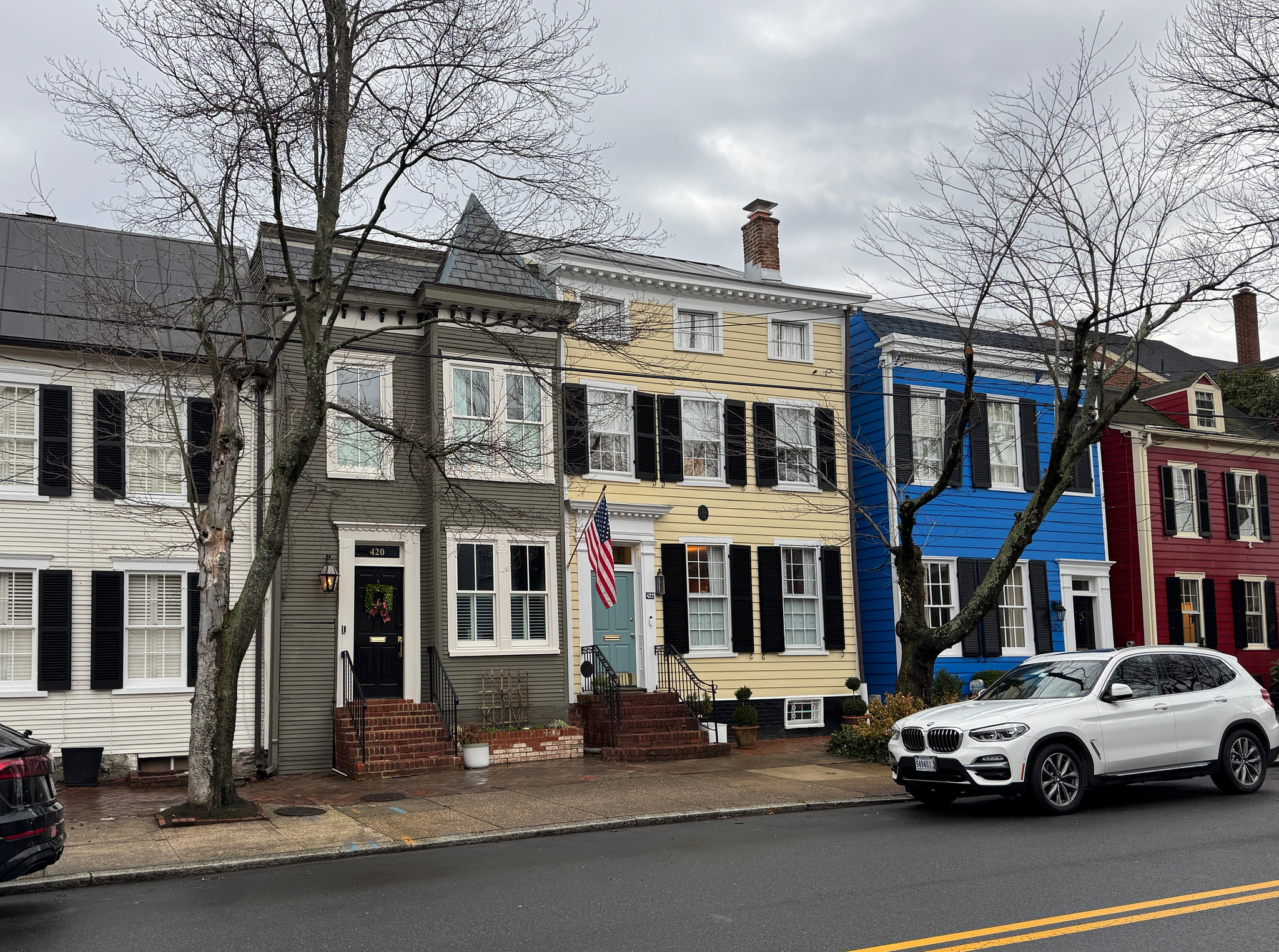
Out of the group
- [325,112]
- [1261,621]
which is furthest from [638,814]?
[1261,621]

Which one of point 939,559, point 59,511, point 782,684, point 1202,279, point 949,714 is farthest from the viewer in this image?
point 939,559

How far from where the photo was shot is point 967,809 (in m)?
11.9

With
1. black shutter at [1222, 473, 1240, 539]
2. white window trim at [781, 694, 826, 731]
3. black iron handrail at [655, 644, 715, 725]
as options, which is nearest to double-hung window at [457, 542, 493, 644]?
black iron handrail at [655, 644, 715, 725]

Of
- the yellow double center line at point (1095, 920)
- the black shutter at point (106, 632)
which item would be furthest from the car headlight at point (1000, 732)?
the black shutter at point (106, 632)

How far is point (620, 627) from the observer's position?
20.4 meters

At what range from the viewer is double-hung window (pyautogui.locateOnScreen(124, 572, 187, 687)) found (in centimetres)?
1684

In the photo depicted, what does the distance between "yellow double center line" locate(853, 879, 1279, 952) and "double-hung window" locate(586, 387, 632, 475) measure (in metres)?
14.1

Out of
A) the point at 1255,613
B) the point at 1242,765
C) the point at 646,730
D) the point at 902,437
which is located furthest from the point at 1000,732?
the point at 1255,613

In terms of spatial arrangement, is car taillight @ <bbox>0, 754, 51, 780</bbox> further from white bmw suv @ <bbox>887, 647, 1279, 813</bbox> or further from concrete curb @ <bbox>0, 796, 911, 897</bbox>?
white bmw suv @ <bbox>887, 647, 1279, 813</bbox>

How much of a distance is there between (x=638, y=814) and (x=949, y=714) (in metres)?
3.56

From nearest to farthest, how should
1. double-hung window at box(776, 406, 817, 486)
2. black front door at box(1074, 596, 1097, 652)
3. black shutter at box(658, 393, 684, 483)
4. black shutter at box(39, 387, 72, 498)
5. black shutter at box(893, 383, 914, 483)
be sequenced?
1. black shutter at box(39, 387, 72, 498)
2. black shutter at box(658, 393, 684, 483)
3. double-hung window at box(776, 406, 817, 486)
4. black shutter at box(893, 383, 914, 483)
5. black front door at box(1074, 596, 1097, 652)

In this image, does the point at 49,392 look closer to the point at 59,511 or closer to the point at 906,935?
the point at 59,511

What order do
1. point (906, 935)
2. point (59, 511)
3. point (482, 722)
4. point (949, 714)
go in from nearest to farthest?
point (906, 935), point (949, 714), point (59, 511), point (482, 722)

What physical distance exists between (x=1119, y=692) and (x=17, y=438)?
1529cm
